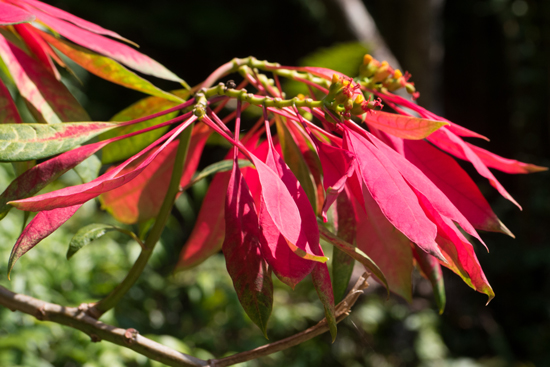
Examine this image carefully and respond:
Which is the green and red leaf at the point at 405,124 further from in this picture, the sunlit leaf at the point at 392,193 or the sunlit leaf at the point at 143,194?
the sunlit leaf at the point at 143,194

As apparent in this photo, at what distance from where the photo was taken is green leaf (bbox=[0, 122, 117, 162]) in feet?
0.76

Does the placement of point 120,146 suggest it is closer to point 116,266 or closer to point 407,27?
point 116,266

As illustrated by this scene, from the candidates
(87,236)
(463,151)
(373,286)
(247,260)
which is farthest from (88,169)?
(373,286)

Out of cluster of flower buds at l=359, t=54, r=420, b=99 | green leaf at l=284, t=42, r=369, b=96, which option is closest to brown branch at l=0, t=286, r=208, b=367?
cluster of flower buds at l=359, t=54, r=420, b=99

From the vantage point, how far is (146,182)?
1.25 feet

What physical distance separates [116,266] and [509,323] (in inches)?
81.6

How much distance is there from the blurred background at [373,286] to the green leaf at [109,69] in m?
0.22

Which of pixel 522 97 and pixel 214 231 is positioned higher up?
pixel 522 97

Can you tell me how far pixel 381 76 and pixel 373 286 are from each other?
2.03 meters

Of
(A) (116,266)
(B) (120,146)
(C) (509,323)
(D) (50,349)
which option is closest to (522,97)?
(C) (509,323)

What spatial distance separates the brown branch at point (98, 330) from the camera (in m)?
0.27

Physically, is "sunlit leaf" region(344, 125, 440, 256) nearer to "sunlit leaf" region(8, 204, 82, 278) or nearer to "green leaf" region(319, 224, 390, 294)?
"green leaf" region(319, 224, 390, 294)

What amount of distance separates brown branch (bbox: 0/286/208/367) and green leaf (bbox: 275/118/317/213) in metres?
0.13

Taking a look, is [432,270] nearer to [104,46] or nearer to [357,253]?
[357,253]
